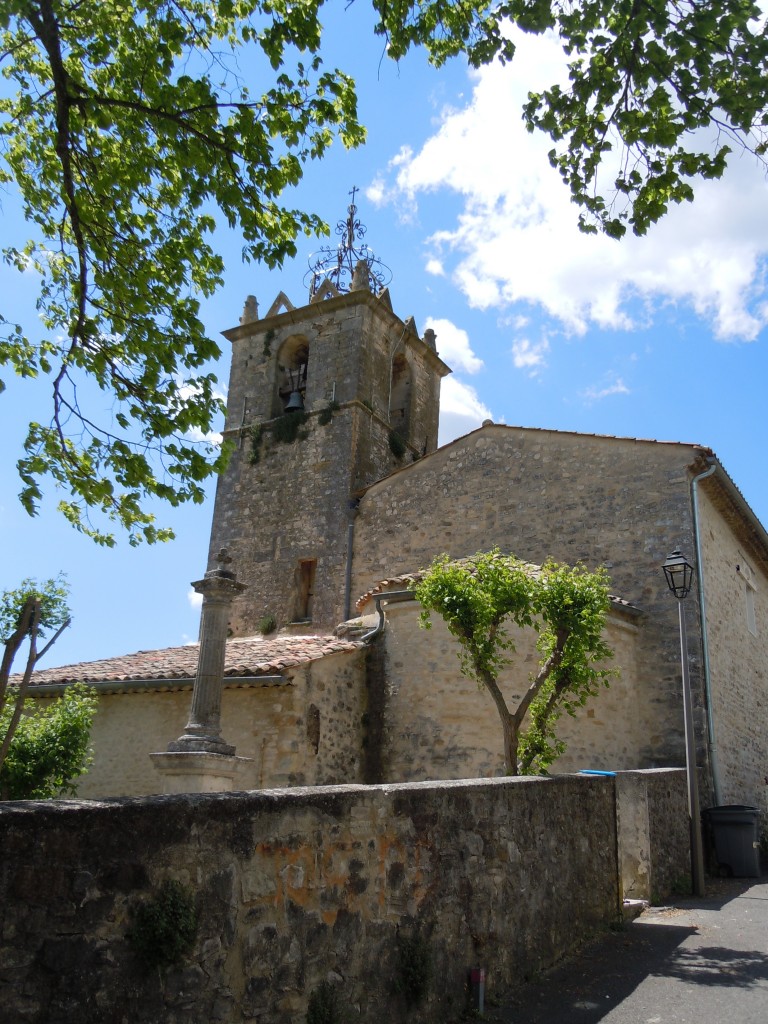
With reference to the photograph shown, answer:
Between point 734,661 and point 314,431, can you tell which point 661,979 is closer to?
point 734,661

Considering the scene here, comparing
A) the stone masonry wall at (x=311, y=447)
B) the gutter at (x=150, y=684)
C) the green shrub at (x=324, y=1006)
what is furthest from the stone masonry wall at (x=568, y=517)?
the green shrub at (x=324, y=1006)

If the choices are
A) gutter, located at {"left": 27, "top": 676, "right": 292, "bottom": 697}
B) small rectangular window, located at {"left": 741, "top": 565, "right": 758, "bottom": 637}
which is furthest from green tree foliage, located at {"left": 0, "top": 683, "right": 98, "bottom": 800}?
small rectangular window, located at {"left": 741, "top": 565, "right": 758, "bottom": 637}

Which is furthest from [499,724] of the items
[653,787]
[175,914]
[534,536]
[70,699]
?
[175,914]

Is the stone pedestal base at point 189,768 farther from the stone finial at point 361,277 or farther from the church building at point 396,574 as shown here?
the stone finial at point 361,277

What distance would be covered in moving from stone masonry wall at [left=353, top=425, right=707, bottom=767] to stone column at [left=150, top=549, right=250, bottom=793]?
22.9 feet

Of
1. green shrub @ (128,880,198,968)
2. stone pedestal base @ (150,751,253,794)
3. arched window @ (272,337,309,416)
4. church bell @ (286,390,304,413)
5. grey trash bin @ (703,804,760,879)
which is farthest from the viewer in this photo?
arched window @ (272,337,309,416)

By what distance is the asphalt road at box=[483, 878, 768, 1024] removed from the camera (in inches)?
197

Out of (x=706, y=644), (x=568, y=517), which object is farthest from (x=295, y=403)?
(x=706, y=644)

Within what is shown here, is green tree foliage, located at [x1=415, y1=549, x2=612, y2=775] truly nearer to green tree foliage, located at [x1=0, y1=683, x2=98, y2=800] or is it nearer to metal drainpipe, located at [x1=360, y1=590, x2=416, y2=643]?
metal drainpipe, located at [x1=360, y1=590, x2=416, y2=643]

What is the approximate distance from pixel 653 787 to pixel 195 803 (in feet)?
23.7

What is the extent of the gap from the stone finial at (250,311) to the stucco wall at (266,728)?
490 inches

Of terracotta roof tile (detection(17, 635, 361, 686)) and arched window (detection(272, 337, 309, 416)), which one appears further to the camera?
Result: arched window (detection(272, 337, 309, 416))

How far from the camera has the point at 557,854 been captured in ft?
21.5

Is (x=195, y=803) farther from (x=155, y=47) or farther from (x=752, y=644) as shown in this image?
(x=752, y=644)
